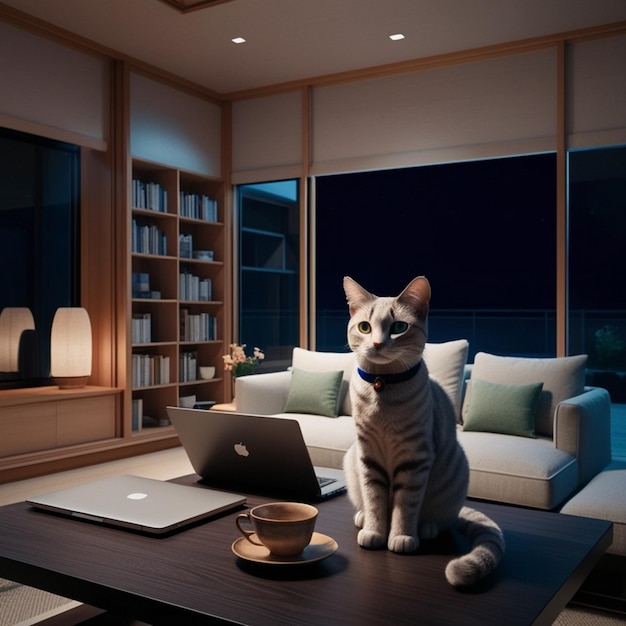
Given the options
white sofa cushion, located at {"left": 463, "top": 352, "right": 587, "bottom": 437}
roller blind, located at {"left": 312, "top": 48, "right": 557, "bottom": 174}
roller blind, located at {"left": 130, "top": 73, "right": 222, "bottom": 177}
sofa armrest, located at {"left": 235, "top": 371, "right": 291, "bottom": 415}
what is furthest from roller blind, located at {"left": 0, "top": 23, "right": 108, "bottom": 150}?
white sofa cushion, located at {"left": 463, "top": 352, "right": 587, "bottom": 437}

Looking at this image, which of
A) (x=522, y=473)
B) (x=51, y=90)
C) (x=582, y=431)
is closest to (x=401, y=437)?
(x=522, y=473)

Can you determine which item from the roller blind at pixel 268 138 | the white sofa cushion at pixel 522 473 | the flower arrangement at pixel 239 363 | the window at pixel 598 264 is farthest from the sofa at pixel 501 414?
the roller blind at pixel 268 138

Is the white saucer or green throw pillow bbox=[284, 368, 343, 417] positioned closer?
the white saucer

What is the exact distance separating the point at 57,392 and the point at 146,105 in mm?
2258

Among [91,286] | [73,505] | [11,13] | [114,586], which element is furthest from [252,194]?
[114,586]

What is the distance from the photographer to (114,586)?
44.6 inches

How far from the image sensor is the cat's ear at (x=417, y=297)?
1.32 metres

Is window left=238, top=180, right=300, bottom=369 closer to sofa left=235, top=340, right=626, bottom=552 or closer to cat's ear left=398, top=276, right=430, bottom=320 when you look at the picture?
sofa left=235, top=340, right=626, bottom=552

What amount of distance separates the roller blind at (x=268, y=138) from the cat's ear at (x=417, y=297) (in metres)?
4.41

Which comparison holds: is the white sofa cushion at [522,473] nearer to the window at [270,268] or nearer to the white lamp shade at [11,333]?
the window at [270,268]

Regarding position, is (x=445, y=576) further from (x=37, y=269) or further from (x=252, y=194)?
(x=252, y=194)

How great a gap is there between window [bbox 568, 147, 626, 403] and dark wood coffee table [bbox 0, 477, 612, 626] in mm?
3352

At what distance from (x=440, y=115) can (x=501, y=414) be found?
2.52 meters

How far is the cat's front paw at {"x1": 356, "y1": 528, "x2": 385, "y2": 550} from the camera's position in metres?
1.30
